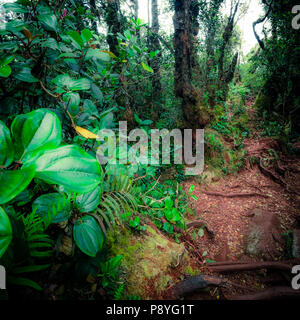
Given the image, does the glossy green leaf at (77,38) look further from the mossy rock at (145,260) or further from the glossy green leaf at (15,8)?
the mossy rock at (145,260)

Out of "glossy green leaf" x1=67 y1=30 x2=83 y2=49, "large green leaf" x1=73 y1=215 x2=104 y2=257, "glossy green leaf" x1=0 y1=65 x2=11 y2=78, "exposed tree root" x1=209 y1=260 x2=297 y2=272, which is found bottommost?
"exposed tree root" x1=209 y1=260 x2=297 y2=272

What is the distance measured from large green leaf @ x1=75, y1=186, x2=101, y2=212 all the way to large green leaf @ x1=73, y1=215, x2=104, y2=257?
0.22ft

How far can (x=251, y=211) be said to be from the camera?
354 centimetres

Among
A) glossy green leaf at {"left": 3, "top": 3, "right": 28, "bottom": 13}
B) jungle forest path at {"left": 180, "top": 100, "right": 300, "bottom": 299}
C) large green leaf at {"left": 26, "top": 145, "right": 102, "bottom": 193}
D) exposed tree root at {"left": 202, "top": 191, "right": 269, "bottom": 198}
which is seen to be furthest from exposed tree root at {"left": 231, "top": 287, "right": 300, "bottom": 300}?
glossy green leaf at {"left": 3, "top": 3, "right": 28, "bottom": 13}

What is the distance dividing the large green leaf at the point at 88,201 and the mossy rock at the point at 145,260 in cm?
57

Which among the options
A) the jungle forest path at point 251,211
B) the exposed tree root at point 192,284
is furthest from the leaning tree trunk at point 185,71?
the exposed tree root at point 192,284

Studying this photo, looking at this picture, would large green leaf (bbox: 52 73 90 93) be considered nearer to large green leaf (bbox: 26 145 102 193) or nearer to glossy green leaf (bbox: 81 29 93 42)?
glossy green leaf (bbox: 81 29 93 42)

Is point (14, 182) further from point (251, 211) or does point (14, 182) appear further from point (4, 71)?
point (251, 211)

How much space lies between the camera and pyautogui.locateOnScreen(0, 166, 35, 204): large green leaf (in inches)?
16.4

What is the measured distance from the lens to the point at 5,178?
443 mm

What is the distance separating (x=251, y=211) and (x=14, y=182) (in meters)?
4.14

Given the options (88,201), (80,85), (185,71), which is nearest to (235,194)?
(185,71)

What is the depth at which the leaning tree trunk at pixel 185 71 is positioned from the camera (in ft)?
13.1

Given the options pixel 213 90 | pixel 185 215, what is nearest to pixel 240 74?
pixel 213 90
